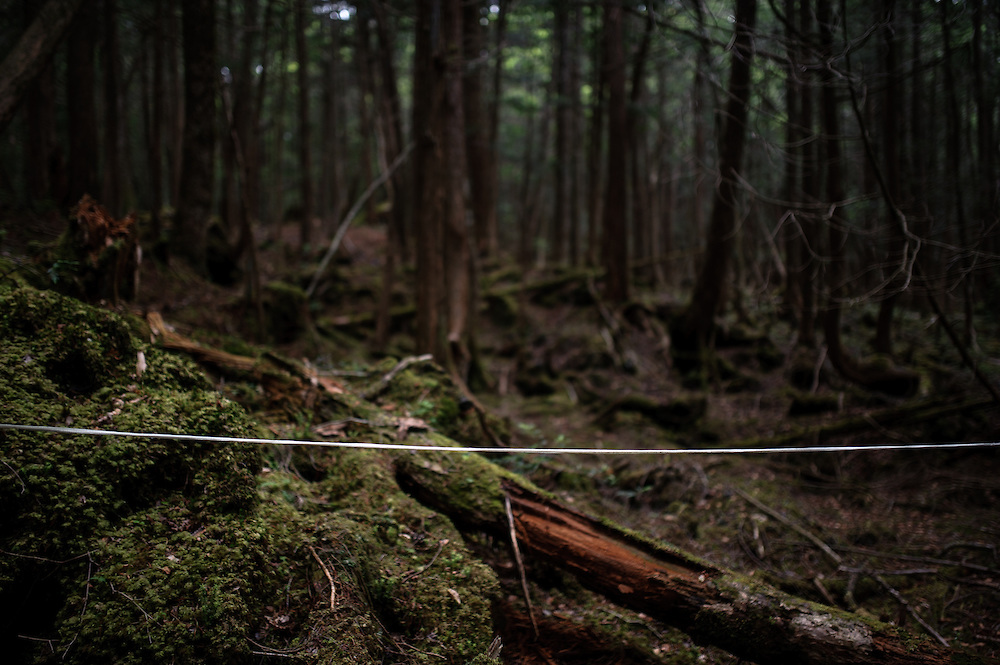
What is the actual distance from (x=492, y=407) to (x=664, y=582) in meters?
6.68

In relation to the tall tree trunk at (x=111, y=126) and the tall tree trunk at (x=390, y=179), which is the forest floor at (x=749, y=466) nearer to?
the tall tree trunk at (x=390, y=179)

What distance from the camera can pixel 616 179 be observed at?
41.2ft

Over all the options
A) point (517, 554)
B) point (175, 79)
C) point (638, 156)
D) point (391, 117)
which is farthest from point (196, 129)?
point (638, 156)

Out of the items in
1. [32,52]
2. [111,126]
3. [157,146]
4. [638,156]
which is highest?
[638,156]

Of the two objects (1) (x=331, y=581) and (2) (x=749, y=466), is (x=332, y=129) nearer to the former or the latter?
(2) (x=749, y=466)

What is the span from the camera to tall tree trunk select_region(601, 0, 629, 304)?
471 inches

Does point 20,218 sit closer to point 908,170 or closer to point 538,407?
point 538,407

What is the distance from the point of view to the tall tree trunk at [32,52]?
5.12m

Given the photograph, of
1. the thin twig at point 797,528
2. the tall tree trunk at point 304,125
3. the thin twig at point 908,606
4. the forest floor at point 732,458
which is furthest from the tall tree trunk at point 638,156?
the thin twig at point 908,606

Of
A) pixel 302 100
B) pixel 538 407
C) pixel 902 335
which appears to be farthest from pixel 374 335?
pixel 902 335

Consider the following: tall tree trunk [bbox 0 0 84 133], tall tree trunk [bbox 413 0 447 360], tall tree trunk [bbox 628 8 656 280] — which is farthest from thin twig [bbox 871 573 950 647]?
tall tree trunk [bbox 628 8 656 280]

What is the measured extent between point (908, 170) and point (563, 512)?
32.5 feet

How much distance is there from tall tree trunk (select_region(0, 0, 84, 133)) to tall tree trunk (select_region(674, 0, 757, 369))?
7.97 m

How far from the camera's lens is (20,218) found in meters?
8.59
